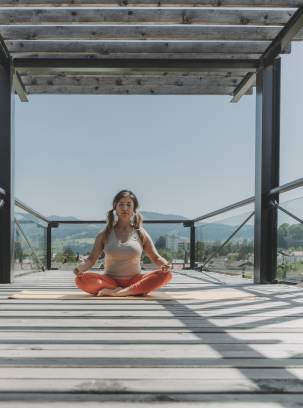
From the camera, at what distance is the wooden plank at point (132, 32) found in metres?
4.34

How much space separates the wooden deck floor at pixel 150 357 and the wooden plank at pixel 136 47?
289 cm

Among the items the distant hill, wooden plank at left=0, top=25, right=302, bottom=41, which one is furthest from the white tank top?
the distant hill

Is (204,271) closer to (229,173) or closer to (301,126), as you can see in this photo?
(301,126)

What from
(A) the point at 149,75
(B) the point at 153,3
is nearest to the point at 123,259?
(B) the point at 153,3

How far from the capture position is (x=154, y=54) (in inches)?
195

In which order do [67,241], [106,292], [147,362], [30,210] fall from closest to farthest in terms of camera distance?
1. [147,362]
2. [106,292]
3. [30,210]
4. [67,241]

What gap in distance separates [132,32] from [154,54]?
0.64 m

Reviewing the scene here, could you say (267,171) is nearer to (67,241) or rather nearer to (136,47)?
(136,47)

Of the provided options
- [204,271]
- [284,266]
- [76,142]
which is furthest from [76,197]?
[284,266]

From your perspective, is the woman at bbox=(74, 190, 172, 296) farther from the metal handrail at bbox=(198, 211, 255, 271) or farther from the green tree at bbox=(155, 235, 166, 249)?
the green tree at bbox=(155, 235, 166, 249)

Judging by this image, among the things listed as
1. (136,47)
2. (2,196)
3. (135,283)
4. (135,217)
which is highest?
(136,47)

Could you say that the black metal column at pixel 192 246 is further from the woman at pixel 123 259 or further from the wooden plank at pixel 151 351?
the wooden plank at pixel 151 351

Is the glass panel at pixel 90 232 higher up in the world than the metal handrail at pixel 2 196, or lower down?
lower down

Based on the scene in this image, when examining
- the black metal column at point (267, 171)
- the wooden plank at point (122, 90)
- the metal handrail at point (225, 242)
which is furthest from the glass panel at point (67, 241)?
the black metal column at point (267, 171)
